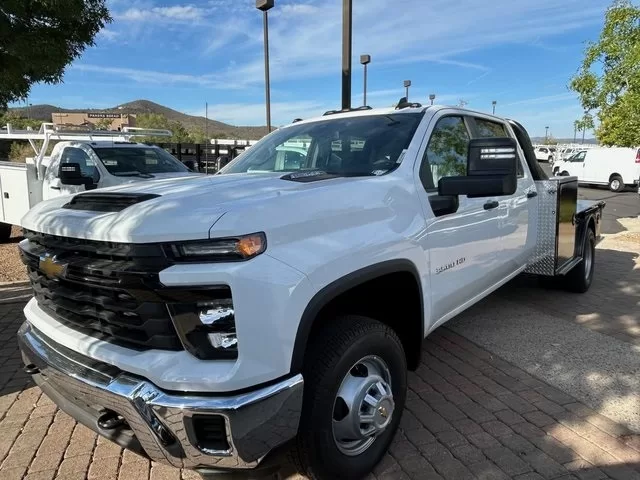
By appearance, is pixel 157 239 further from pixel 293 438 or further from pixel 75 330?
pixel 293 438

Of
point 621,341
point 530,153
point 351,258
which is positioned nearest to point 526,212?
point 530,153

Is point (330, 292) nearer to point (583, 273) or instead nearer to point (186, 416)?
point (186, 416)

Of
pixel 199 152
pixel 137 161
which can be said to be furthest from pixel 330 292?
pixel 199 152

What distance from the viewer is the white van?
22.9 m

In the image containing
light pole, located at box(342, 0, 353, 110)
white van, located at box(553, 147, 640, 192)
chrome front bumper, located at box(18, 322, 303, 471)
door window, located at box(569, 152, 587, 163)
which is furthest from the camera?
door window, located at box(569, 152, 587, 163)

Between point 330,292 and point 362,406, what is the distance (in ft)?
2.27

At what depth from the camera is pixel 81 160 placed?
28.9ft

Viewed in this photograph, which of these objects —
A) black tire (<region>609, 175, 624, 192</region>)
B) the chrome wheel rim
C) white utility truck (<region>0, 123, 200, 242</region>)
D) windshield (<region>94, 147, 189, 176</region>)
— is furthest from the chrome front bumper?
black tire (<region>609, 175, 624, 192</region>)

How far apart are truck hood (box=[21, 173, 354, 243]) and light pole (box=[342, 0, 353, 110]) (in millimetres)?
5380

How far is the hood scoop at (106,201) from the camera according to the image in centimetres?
224

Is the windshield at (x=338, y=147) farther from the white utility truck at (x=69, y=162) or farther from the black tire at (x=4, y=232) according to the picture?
the black tire at (x=4, y=232)

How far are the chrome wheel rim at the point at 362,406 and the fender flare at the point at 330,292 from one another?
39cm

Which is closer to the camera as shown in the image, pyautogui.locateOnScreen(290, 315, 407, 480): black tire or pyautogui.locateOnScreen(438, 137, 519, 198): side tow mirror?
pyautogui.locateOnScreen(290, 315, 407, 480): black tire

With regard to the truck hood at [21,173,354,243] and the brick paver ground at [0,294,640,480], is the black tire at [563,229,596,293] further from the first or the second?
the truck hood at [21,173,354,243]
